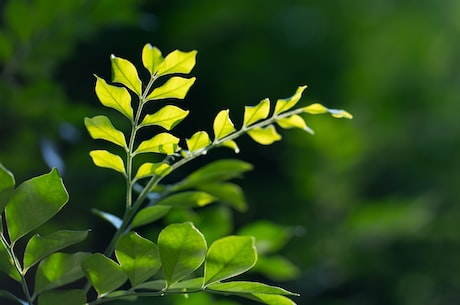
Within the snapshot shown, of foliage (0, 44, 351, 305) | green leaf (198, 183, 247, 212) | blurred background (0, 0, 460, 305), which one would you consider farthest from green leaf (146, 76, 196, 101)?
blurred background (0, 0, 460, 305)

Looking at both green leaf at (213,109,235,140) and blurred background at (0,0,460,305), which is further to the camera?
blurred background at (0,0,460,305)

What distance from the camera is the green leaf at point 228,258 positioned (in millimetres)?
252

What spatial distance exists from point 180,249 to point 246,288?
0.03m

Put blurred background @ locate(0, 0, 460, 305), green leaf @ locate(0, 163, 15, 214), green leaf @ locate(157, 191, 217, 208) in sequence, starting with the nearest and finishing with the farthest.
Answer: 1. green leaf @ locate(0, 163, 15, 214)
2. green leaf @ locate(157, 191, 217, 208)
3. blurred background @ locate(0, 0, 460, 305)

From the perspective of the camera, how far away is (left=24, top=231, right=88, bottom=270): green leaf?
25 centimetres

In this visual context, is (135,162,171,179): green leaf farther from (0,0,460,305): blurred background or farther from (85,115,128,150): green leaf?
(0,0,460,305): blurred background

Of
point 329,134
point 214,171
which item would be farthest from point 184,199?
point 329,134

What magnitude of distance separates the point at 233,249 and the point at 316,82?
2.09 feet

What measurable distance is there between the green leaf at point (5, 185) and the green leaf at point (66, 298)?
0.04m

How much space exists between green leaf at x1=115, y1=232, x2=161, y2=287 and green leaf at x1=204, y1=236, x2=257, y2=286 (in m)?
0.02

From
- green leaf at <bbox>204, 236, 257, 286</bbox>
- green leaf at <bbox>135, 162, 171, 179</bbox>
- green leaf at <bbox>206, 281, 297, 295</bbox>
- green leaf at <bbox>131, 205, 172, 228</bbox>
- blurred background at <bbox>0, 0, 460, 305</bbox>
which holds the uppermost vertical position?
blurred background at <bbox>0, 0, 460, 305</bbox>

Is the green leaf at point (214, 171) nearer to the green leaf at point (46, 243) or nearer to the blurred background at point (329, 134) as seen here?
the green leaf at point (46, 243)

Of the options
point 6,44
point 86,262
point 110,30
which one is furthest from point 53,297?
point 110,30

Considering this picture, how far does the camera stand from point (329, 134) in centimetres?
81
